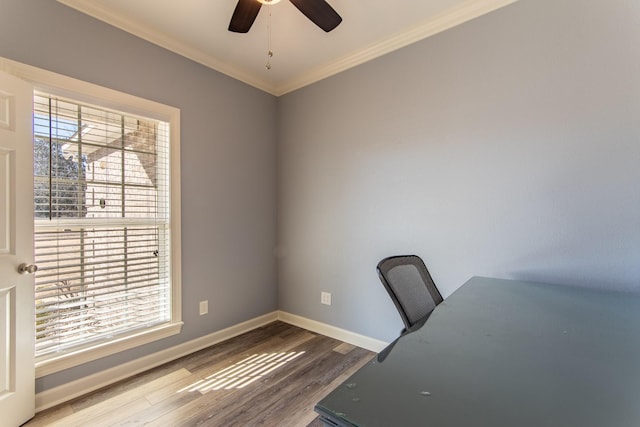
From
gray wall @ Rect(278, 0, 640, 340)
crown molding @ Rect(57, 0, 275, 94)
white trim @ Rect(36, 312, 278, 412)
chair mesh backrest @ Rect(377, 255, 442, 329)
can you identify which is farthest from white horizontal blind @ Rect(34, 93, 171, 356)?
chair mesh backrest @ Rect(377, 255, 442, 329)

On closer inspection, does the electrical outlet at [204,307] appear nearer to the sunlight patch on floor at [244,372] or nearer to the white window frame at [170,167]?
the white window frame at [170,167]

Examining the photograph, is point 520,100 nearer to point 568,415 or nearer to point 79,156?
point 568,415

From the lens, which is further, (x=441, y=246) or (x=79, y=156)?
(x=441, y=246)

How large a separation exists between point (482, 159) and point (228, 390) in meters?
2.35

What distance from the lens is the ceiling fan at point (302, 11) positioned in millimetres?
1548

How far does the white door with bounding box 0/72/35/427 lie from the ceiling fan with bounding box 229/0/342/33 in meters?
1.28

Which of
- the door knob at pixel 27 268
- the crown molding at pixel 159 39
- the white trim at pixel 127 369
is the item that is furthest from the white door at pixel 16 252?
the crown molding at pixel 159 39

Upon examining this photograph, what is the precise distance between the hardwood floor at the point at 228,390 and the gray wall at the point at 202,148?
220mm

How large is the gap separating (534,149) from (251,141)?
7.88 feet

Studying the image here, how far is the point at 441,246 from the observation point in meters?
2.12

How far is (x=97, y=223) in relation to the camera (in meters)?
1.98

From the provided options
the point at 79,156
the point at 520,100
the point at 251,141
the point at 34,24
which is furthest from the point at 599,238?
the point at 34,24

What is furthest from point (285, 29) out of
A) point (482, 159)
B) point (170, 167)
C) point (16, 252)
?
point (16, 252)

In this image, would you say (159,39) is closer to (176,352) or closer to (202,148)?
(202,148)
